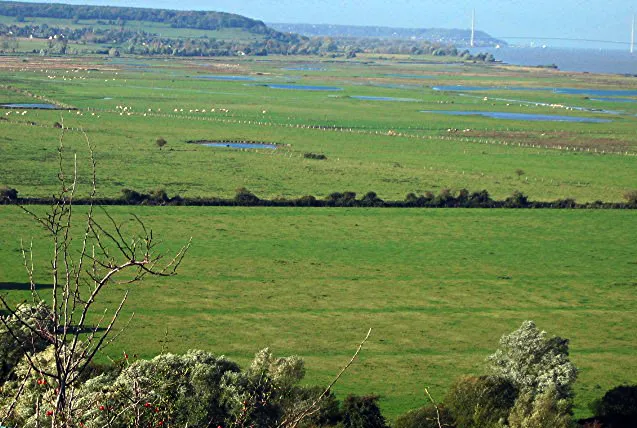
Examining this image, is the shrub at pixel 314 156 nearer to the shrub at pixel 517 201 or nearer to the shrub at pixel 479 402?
the shrub at pixel 517 201

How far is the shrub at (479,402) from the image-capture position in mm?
17562

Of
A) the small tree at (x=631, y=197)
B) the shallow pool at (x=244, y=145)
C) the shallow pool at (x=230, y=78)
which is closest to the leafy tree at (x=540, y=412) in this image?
the small tree at (x=631, y=197)

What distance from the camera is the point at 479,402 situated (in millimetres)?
18000

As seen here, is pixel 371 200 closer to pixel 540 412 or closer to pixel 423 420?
pixel 423 420

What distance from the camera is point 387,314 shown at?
2794cm

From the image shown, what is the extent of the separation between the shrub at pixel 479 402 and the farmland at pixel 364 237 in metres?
2.32

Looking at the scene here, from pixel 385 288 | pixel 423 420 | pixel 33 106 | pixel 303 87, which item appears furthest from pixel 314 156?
pixel 303 87

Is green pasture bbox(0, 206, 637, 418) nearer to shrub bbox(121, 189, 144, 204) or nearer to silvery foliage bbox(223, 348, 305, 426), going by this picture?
shrub bbox(121, 189, 144, 204)

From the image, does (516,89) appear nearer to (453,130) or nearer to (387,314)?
(453,130)

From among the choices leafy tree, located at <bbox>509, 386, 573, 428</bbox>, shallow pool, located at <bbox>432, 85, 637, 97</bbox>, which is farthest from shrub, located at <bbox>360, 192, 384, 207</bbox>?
shallow pool, located at <bbox>432, 85, 637, 97</bbox>

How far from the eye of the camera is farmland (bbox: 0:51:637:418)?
25.2 m

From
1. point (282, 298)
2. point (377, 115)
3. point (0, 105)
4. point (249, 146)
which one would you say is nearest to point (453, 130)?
point (377, 115)

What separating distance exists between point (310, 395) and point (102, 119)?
61170 millimetres

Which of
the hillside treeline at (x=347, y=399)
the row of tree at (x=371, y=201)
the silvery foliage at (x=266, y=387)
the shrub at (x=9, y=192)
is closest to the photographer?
the hillside treeline at (x=347, y=399)
